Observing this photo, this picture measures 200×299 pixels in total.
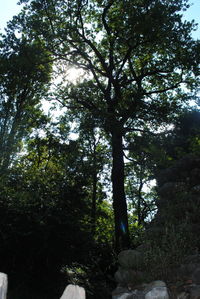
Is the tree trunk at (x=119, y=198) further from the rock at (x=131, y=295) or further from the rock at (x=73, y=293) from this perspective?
the rock at (x=73, y=293)

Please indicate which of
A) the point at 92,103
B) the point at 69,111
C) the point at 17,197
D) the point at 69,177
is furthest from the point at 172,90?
the point at 17,197

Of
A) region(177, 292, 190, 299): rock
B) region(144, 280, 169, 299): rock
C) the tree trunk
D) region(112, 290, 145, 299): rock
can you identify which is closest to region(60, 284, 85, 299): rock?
region(144, 280, 169, 299): rock

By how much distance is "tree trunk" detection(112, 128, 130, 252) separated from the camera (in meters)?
14.5

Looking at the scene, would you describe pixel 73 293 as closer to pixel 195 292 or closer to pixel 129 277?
pixel 195 292

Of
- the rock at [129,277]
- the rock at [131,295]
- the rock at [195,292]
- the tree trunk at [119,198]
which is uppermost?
the tree trunk at [119,198]

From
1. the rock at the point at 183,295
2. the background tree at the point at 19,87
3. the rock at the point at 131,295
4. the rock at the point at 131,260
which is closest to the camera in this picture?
the rock at the point at 183,295

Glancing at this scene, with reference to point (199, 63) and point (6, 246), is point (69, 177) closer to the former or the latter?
point (6, 246)

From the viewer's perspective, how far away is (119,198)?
15.9 metres

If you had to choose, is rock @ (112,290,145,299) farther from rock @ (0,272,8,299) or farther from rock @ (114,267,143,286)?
rock @ (0,272,8,299)

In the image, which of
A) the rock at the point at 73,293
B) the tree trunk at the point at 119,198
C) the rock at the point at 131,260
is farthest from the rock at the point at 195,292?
the tree trunk at the point at 119,198

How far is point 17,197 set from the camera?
10.1 meters

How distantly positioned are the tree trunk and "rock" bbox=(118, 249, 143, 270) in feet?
24.9

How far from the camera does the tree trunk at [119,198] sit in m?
14.5

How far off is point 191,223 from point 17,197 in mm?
6008
